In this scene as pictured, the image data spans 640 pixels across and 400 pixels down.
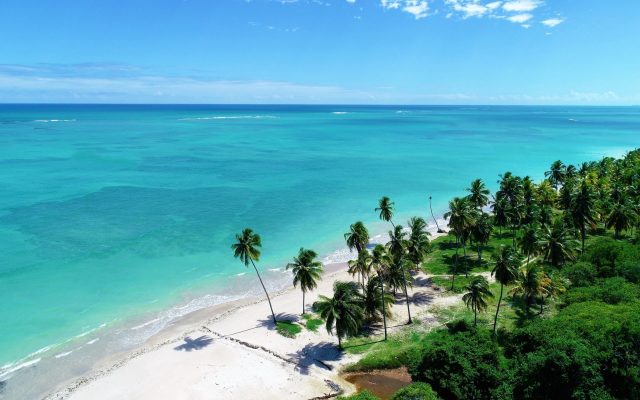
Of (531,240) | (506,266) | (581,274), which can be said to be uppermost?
(506,266)

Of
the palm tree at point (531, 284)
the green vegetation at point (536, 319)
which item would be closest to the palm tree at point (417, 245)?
the green vegetation at point (536, 319)

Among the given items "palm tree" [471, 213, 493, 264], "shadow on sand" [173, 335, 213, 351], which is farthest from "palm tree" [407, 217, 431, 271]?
"shadow on sand" [173, 335, 213, 351]

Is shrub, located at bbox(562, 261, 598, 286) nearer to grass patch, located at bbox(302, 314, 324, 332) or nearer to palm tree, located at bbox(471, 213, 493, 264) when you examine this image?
palm tree, located at bbox(471, 213, 493, 264)

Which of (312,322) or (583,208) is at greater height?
(583,208)

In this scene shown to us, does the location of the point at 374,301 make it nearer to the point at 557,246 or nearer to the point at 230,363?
the point at 230,363

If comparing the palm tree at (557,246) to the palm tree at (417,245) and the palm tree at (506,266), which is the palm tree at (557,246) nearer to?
the palm tree at (506,266)

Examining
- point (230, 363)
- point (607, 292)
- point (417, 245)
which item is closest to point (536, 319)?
point (607, 292)
